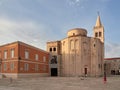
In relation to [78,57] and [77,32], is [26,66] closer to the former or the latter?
[78,57]

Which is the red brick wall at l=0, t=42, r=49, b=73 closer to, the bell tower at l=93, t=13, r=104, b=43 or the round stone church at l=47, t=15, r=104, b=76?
the round stone church at l=47, t=15, r=104, b=76

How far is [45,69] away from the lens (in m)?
48.8

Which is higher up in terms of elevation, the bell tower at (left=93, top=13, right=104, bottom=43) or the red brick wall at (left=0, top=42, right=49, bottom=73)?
the bell tower at (left=93, top=13, right=104, bottom=43)

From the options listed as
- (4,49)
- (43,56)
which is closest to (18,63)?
(4,49)

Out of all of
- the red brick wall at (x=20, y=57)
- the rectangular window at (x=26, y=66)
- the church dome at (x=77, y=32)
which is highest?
the church dome at (x=77, y=32)

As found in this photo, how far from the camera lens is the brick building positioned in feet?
117

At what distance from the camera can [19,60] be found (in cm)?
3588

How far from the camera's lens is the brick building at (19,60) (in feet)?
117

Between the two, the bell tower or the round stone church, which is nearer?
the round stone church

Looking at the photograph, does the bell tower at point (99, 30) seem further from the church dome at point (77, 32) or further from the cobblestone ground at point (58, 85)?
the cobblestone ground at point (58, 85)

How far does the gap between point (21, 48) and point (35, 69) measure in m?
8.61

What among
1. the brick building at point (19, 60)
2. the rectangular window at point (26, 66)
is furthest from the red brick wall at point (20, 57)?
the rectangular window at point (26, 66)

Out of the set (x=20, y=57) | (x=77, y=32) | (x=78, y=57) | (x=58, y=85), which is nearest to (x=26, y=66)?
(x=20, y=57)

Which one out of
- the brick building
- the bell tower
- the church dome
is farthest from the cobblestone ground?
the bell tower
